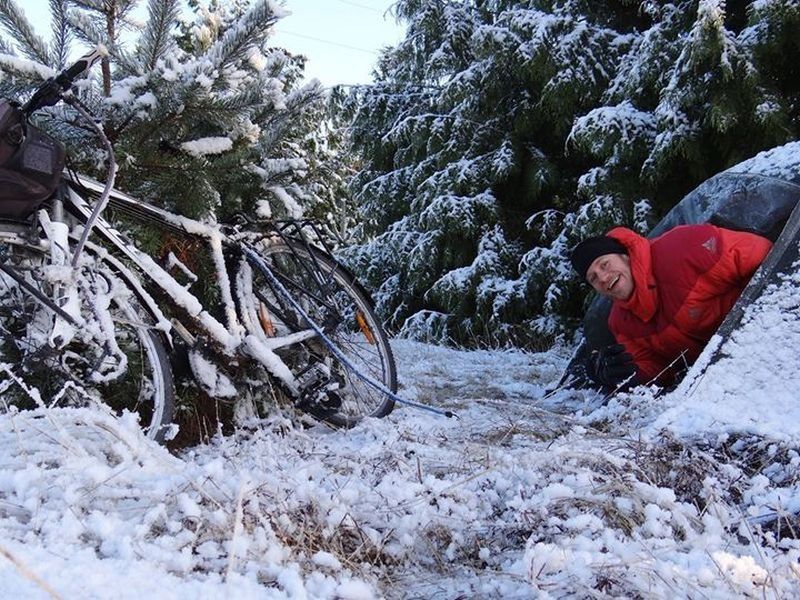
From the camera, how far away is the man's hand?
3.20 meters

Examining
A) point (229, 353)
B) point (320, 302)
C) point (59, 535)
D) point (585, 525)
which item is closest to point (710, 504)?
point (585, 525)

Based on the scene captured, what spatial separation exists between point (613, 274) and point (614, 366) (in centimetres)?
42

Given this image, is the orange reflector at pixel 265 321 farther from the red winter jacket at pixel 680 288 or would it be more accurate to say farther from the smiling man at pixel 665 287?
the red winter jacket at pixel 680 288

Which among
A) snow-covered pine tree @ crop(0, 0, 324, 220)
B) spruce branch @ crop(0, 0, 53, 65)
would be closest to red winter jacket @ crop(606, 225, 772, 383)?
snow-covered pine tree @ crop(0, 0, 324, 220)

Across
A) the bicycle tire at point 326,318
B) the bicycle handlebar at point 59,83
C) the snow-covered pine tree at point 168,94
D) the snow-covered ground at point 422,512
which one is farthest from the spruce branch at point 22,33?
the snow-covered ground at point 422,512

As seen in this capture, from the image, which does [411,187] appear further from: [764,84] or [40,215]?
[40,215]

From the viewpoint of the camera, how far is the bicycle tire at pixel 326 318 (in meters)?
3.00

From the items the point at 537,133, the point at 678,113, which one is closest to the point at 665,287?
the point at 678,113

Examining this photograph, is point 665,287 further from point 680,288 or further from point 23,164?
point 23,164

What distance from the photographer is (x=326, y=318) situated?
3152 mm

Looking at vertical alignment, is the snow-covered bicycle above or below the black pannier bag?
below

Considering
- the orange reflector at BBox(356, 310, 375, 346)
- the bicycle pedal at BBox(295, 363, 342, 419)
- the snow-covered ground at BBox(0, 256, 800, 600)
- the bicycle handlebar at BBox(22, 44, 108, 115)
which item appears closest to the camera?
the snow-covered ground at BBox(0, 256, 800, 600)

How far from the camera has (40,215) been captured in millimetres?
2232

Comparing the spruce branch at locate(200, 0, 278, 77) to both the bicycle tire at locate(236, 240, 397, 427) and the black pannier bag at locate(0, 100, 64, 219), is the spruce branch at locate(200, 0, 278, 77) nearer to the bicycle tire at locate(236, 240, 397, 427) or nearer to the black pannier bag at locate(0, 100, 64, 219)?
the black pannier bag at locate(0, 100, 64, 219)
